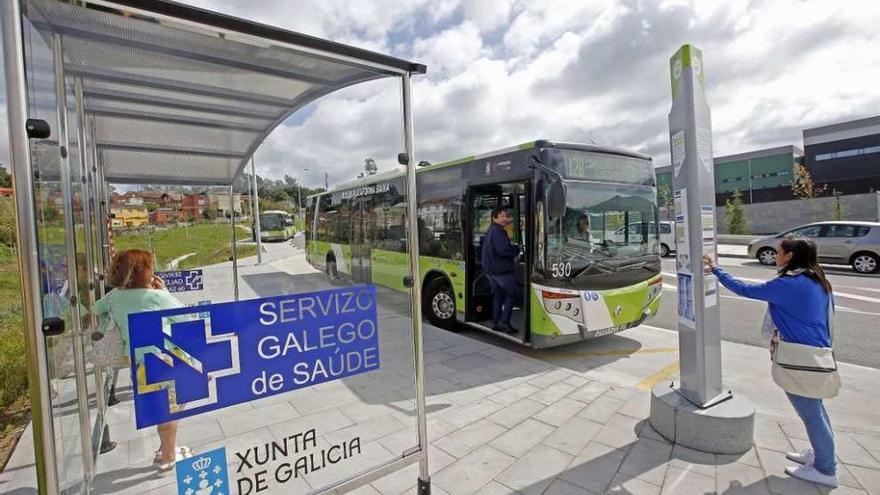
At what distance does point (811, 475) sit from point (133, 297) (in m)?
4.64

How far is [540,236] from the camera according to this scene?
211 inches

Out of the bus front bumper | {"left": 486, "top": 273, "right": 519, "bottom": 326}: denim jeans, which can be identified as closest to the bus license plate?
the bus front bumper

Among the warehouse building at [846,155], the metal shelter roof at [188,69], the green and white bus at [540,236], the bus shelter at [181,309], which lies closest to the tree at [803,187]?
the warehouse building at [846,155]

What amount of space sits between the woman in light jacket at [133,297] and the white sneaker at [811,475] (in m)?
4.16

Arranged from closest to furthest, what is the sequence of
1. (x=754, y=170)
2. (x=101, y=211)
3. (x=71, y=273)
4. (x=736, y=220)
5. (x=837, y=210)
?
(x=71, y=273) → (x=101, y=211) → (x=837, y=210) → (x=736, y=220) → (x=754, y=170)

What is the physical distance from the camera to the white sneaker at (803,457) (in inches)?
119

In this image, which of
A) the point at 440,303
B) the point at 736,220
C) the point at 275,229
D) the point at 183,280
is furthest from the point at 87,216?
the point at 736,220

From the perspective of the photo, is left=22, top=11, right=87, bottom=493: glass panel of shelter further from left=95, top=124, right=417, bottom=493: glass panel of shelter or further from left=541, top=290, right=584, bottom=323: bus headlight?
left=541, top=290, right=584, bottom=323: bus headlight

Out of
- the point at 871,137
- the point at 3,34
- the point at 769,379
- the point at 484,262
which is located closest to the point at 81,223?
the point at 3,34

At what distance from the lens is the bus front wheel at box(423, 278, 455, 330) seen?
23.9ft

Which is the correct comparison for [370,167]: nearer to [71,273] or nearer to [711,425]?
[71,273]

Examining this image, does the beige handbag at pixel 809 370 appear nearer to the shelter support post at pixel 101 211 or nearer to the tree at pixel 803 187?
the shelter support post at pixel 101 211

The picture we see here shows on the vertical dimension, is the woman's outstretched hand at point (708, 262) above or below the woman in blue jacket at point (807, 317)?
above

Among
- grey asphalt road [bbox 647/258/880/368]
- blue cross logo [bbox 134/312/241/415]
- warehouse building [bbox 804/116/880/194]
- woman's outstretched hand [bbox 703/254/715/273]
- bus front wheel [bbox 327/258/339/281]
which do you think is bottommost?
grey asphalt road [bbox 647/258/880/368]
